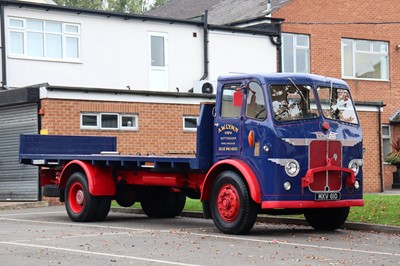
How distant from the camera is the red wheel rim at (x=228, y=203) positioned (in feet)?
49.3

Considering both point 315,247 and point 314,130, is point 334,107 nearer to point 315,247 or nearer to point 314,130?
point 314,130

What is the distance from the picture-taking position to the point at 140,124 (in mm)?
26719

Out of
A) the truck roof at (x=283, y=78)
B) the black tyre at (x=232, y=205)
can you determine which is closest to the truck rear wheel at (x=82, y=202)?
the black tyre at (x=232, y=205)

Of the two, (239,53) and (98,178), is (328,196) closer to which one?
(98,178)

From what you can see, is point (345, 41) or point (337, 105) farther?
point (345, 41)

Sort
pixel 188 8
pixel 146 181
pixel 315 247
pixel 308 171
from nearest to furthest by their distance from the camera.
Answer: pixel 315 247
pixel 308 171
pixel 146 181
pixel 188 8

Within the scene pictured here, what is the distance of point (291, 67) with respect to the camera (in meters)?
36.5

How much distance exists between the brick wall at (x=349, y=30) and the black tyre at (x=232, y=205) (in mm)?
21296

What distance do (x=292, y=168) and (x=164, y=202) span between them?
518cm

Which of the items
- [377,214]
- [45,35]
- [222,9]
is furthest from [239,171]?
[222,9]

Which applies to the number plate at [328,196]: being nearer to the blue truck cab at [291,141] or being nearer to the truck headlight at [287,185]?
the blue truck cab at [291,141]

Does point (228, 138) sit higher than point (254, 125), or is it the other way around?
point (254, 125)

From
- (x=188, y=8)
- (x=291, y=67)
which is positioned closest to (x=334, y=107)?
(x=291, y=67)

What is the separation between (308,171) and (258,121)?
1.18 m
